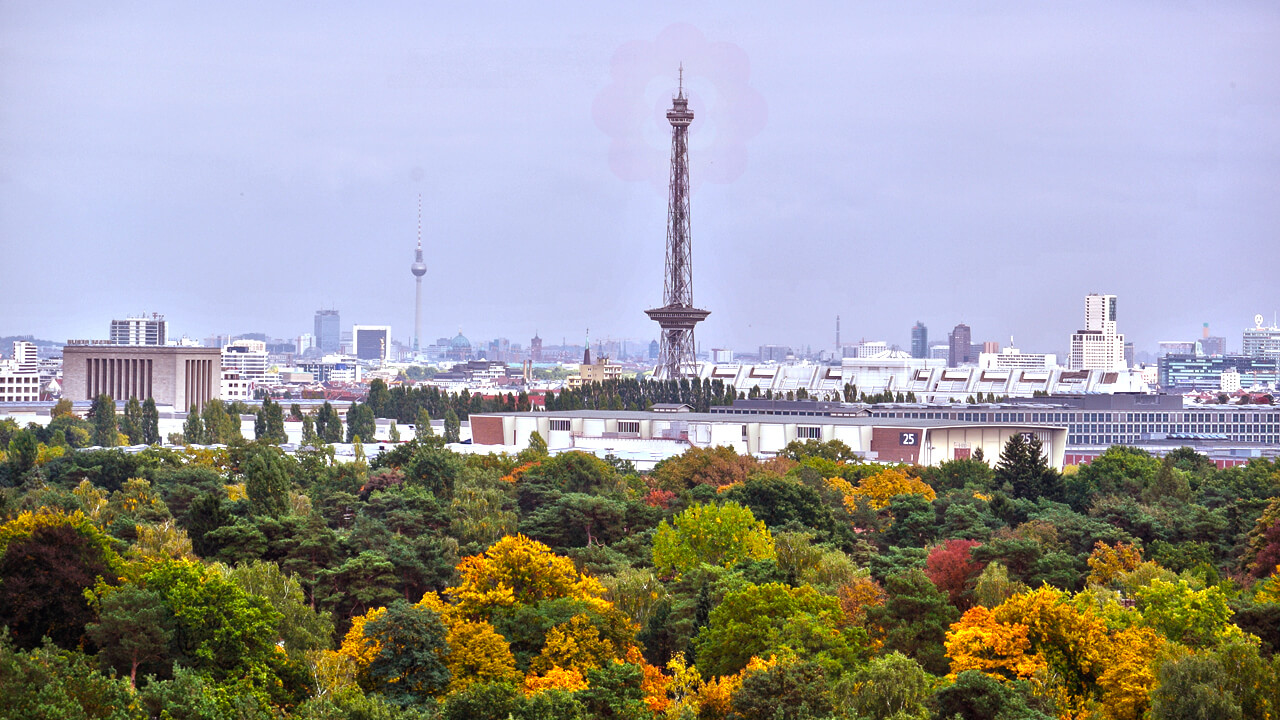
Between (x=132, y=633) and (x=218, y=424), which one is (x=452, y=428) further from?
(x=132, y=633)

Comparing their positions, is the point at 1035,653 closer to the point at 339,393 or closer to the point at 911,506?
the point at 911,506

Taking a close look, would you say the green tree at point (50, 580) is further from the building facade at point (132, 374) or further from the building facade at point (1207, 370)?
the building facade at point (1207, 370)

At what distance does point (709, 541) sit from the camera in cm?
3328

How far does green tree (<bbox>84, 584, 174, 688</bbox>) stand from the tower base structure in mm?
90519

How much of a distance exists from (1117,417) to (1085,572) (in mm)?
62813

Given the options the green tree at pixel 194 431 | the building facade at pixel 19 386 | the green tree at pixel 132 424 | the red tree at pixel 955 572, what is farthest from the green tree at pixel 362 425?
the red tree at pixel 955 572

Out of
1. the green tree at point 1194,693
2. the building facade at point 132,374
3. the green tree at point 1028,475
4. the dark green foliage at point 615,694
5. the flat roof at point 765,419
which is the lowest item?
the dark green foliage at point 615,694

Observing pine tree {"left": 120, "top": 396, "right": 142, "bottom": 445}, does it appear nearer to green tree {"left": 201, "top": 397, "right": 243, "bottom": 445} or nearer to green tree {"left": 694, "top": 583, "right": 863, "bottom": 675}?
green tree {"left": 201, "top": 397, "right": 243, "bottom": 445}

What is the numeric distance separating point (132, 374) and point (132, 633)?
3366 inches

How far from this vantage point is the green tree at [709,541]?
32.9m

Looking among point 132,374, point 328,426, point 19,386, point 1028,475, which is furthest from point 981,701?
point 19,386

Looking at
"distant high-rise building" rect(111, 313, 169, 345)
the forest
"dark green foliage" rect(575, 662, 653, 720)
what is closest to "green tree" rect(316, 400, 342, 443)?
the forest

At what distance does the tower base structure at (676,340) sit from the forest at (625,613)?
73383 mm

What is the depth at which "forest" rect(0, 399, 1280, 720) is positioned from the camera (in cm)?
2130
